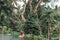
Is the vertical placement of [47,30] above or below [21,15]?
below

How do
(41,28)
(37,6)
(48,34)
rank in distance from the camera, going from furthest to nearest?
(37,6), (41,28), (48,34)

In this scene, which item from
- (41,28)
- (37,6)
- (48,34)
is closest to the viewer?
(48,34)

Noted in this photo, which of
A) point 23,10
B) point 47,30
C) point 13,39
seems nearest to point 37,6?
point 23,10

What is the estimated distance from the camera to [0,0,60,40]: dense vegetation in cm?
1611

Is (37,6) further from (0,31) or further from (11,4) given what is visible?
(0,31)

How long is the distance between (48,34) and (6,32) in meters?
4.00

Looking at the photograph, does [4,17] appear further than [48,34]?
Yes

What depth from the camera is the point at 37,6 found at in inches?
724

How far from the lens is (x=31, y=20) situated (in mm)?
16984

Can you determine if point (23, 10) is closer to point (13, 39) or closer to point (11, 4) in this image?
point (11, 4)

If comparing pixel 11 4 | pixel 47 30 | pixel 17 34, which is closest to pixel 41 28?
pixel 47 30

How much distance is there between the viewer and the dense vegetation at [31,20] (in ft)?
52.9

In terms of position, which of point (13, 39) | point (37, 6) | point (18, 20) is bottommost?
point (13, 39)

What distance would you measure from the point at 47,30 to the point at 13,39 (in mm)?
2910
